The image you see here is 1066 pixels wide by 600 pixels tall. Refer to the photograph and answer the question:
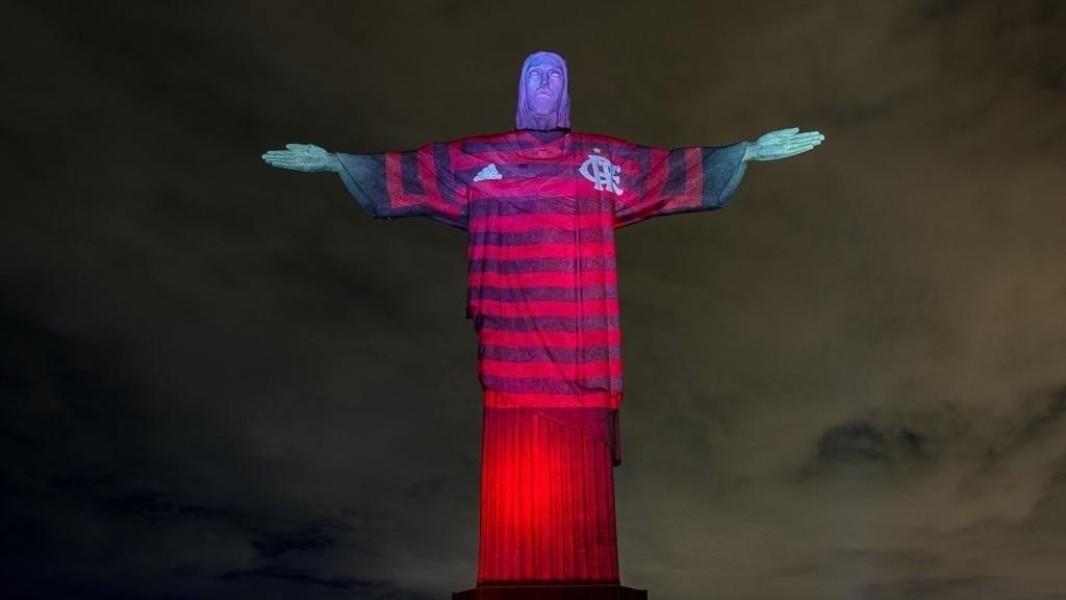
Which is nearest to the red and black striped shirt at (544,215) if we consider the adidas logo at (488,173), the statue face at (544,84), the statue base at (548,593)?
the adidas logo at (488,173)

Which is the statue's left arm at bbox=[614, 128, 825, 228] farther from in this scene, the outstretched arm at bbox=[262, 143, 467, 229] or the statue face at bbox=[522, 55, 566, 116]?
the outstretched arm at bbox=[262, 143, 467, 229]

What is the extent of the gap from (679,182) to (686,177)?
10 centimetres

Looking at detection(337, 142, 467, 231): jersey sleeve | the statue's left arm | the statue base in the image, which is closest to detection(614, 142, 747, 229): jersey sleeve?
the statue's left arm

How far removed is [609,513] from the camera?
10.0 metres

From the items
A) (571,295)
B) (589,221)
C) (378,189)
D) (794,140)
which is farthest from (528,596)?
(794,140)

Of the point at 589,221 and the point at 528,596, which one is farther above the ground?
the point at 589,221

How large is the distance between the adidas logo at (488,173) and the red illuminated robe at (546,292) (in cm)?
2

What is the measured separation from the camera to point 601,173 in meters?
11.2

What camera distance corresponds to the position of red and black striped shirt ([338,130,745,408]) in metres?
10.5

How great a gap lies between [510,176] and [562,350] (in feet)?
7.05

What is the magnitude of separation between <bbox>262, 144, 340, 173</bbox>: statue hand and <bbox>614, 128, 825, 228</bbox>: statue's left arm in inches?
131

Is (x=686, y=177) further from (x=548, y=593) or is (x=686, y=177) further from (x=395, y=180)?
(x=548, y=593)

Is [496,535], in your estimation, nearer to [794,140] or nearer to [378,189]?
[378,189]

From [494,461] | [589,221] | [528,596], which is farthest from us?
[589,221]
